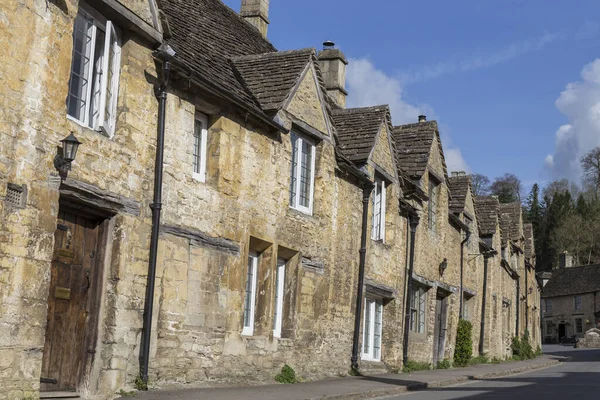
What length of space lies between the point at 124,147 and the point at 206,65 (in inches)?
133

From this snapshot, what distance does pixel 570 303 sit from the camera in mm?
84938

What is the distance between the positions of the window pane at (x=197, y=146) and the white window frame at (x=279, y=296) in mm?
3239

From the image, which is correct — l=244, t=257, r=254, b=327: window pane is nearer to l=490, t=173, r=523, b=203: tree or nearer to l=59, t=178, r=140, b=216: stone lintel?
l=59, t=178, r=140, b=216: stone lintel

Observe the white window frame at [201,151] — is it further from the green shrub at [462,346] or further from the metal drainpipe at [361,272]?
the green shrub at [462,346]

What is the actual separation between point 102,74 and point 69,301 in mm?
3225

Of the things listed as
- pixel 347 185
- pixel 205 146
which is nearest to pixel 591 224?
pixel 347 185

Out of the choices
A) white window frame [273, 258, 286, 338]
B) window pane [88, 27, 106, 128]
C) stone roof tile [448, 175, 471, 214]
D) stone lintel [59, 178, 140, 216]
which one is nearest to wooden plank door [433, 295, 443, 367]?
stone roof tile [448, 175, 471, 214]

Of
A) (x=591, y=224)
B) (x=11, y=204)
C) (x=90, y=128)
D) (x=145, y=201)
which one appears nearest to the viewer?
(x=11, y=204)

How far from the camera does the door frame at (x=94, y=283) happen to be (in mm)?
10648

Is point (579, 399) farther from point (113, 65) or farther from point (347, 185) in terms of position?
point (113, 65)

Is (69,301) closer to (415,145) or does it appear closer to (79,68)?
(79,68)

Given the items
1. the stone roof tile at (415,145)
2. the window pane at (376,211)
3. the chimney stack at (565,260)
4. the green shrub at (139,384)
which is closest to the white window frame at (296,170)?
the window pane at (376,211)

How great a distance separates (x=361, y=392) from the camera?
14016 mm

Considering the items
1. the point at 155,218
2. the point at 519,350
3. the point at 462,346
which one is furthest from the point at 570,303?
the point at 155,218
